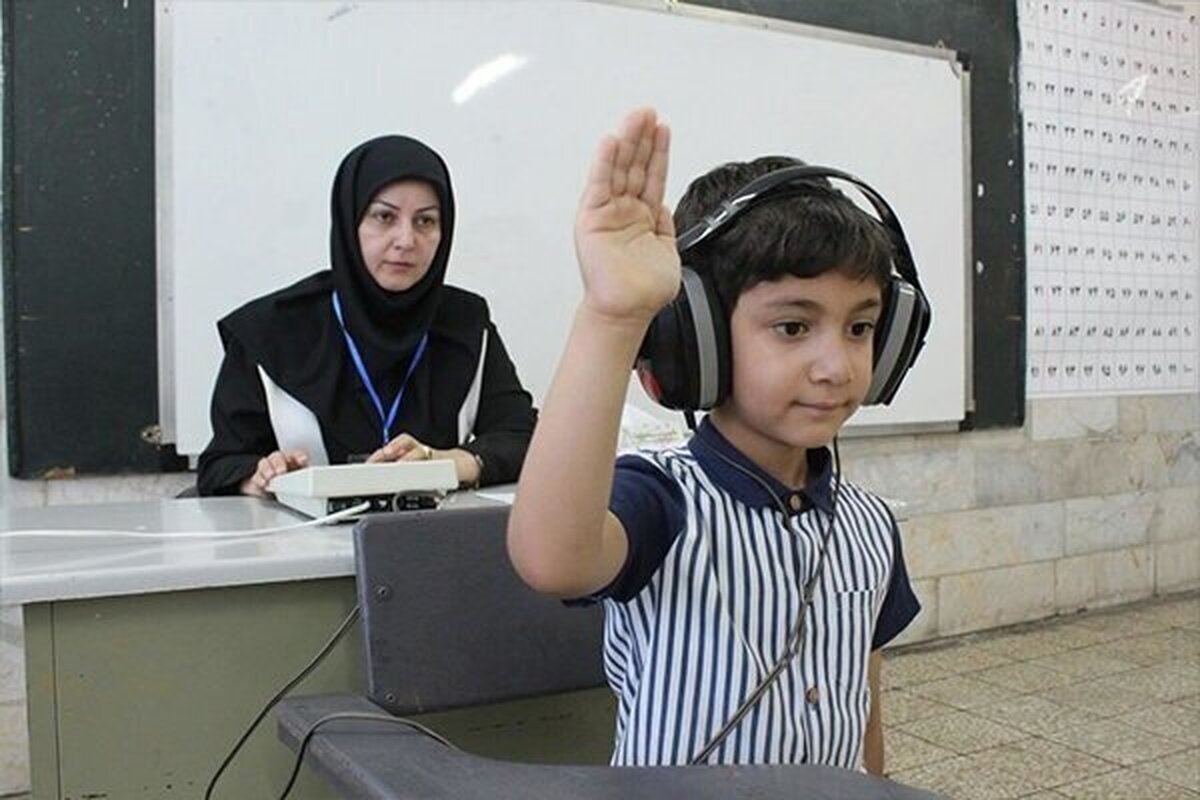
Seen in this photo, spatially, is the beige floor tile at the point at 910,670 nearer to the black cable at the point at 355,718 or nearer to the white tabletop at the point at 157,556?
the white tabletop at the point at 157,556

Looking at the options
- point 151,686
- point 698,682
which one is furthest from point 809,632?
point 151,686

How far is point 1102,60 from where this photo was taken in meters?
3.59

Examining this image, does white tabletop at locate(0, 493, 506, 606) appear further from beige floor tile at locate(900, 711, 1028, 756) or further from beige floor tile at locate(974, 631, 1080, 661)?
beige floor tile at locate(974, 631, 1080, 661)

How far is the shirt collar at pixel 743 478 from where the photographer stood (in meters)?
0.87

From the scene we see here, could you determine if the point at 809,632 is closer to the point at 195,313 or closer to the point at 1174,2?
the point at 195,313

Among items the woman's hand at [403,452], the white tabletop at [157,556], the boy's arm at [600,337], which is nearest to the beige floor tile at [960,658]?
the woman's hand at [403,452]

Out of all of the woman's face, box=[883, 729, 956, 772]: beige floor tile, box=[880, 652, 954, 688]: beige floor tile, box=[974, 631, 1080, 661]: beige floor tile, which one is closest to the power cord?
the woman's face

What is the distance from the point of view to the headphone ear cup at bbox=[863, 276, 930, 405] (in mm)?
888

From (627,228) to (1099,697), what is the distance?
2599mm

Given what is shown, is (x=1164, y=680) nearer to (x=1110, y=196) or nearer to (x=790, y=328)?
(x=1110, y=196)

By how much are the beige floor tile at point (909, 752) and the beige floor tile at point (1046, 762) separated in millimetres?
96

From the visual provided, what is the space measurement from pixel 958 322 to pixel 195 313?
216cm

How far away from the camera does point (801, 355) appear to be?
2.66ft

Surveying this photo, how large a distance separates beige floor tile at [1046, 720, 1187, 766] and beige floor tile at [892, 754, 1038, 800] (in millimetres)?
253
